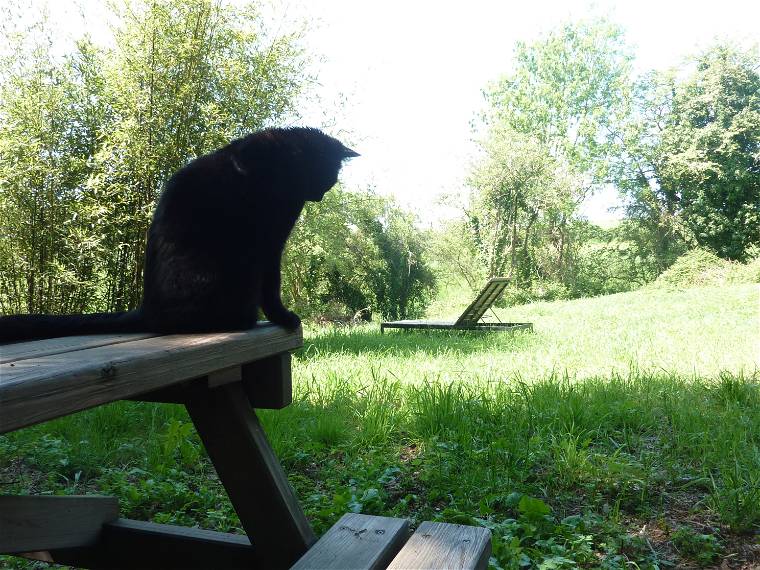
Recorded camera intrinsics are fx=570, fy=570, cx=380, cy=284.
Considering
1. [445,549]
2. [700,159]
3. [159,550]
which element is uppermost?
[700,159]

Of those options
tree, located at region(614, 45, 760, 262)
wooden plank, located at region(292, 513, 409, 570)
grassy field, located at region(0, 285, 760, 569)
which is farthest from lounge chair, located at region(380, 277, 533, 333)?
tree, located at region(614, 45, 760, 262)

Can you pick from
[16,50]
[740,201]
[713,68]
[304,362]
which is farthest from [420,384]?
[713,68]

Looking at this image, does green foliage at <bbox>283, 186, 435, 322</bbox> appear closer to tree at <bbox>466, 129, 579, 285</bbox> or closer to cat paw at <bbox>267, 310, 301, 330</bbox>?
tree at <bbox>466, 129, 579, 285</bbox>

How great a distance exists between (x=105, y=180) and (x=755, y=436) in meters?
4.91

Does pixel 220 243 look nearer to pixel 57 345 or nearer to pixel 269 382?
pixel 269 382

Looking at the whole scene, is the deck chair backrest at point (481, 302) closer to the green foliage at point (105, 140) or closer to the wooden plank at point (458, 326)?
the wooden plank at point (458, 326)

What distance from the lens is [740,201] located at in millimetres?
18453

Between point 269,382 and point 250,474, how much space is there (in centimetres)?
26

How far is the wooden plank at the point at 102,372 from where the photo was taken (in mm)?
776

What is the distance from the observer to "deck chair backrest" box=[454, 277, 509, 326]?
28.1 ft

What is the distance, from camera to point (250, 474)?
1.54 m

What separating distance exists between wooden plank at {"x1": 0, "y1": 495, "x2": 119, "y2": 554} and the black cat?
1.57ft

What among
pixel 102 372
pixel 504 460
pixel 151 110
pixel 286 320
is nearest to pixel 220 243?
pixel 286 320

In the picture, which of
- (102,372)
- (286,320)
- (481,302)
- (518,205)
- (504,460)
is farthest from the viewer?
(518,205)
